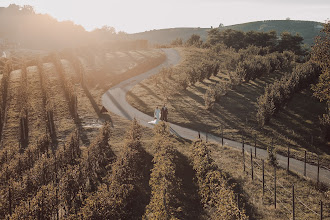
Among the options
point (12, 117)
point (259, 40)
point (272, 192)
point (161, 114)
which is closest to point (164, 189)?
point (272, 192)

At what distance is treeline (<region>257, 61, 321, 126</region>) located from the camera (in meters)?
25.7

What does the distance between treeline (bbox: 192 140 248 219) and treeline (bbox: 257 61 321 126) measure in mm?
12025

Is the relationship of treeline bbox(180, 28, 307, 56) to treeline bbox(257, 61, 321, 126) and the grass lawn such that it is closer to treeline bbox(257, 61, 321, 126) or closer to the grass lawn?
treeline bbox(257, 61, 321, 126)

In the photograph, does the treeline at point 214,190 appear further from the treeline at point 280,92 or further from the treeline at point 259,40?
the treeline at point 259,40

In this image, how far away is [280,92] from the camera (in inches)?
1194

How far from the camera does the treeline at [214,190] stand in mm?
10117

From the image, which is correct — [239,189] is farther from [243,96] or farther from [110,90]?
[110,90]

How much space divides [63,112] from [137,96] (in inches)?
433

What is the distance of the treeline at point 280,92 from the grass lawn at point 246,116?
1126 millimetres

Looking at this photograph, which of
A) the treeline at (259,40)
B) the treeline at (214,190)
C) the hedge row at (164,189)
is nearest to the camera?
the treeline at (214,190)

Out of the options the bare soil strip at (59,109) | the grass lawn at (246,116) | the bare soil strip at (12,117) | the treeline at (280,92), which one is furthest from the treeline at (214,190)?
the bare soil strip at (12,117)

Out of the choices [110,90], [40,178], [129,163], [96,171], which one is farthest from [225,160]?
[110,90]

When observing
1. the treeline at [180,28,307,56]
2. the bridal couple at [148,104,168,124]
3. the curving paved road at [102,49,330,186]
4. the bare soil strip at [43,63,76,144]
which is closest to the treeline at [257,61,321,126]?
the curving paved road at [102,49,330,186]

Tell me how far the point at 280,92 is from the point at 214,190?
2196 cm
